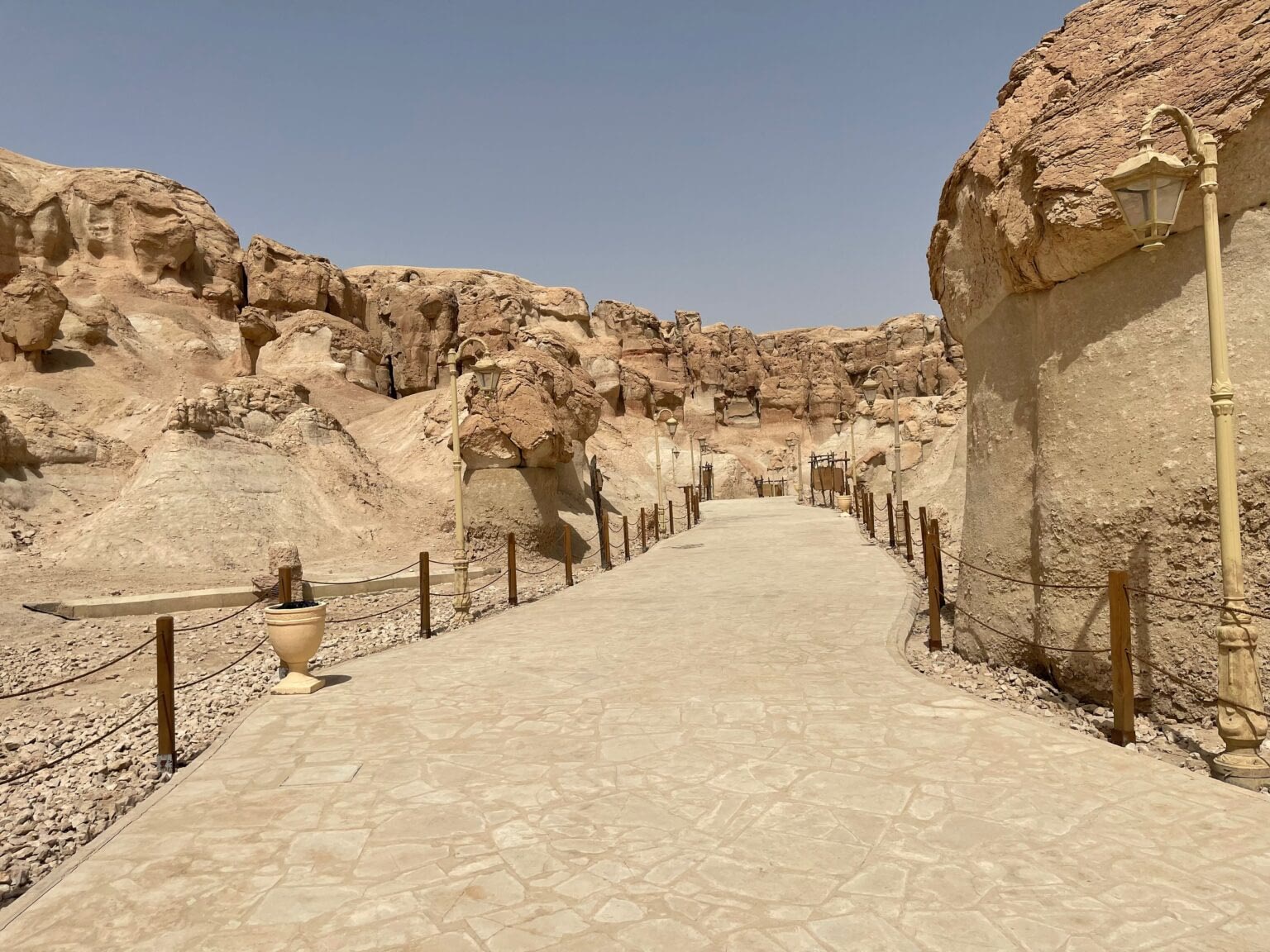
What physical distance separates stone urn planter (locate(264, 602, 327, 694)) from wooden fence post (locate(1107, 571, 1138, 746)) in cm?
687

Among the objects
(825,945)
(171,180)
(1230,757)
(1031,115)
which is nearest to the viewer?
(825,945)

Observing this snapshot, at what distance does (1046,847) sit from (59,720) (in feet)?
33.3

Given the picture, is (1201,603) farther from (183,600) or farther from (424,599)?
(183,600)

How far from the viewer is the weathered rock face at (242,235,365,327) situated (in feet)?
160

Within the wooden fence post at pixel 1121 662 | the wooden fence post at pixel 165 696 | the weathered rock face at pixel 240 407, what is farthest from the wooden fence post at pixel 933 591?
the weathered rock face at pixel 240 407

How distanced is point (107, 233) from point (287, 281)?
9.63 metres

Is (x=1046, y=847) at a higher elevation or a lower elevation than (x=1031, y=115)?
lower

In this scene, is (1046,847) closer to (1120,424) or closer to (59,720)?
(1120,424)

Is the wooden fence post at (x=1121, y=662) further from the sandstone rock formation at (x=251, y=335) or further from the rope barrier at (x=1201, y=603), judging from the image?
the sandstone rock formation at (x=251, y=335)

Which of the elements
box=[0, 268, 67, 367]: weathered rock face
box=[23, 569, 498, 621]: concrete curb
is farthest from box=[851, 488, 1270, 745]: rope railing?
box=[0, 268, 67, 367]: weathered rock face

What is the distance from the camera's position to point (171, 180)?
50312mm

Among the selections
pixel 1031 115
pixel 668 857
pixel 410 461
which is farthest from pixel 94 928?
pixel 410 461

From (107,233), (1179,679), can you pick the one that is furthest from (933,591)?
(107,233)

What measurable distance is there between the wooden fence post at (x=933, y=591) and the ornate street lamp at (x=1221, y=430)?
401 centimetres
